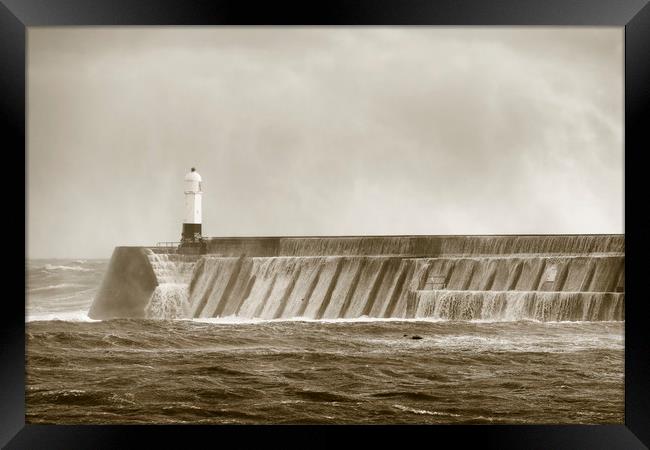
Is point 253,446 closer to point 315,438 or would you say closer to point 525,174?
point 315,438

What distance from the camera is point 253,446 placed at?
5.22 metres

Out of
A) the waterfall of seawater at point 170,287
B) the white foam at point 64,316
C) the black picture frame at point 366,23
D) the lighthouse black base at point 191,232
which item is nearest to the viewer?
the black picture frame at point 366,23

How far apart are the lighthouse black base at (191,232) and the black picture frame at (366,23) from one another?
1323 millimetres

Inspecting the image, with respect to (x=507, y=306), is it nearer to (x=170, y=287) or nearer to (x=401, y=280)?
(x=401, y=280)

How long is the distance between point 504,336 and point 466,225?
1.05 meters

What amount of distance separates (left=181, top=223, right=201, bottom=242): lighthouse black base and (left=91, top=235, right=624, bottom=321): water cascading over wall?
16 cm

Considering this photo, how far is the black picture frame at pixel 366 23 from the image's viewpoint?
512 centimetres

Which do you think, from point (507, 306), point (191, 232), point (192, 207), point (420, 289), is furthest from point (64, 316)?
point (507, 306)

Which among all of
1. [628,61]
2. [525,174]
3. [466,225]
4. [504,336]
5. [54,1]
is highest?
[54,1]

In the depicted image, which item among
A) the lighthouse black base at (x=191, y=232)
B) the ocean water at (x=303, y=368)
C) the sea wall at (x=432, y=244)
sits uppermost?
the lighthouse black base at (x=191, y=232)

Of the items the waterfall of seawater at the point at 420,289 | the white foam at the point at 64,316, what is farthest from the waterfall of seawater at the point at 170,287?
the white foam at the point at 64,316

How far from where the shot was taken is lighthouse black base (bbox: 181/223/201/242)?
19.7ft

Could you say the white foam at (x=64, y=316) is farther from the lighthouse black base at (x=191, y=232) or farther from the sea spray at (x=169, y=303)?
the lighthouse black base at (x=191, y=232)

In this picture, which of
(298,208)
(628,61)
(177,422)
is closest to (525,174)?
(628,61)
